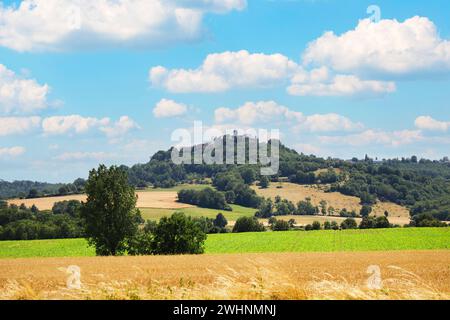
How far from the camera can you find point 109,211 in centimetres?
5609

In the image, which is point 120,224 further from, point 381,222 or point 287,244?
point 381,222

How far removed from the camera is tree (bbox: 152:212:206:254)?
58500mm

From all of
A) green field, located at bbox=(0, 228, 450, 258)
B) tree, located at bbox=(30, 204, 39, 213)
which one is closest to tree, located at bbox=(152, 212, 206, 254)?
green field, located at bbox=(0, 228, 450, 258)

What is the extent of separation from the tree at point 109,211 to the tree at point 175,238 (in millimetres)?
3110

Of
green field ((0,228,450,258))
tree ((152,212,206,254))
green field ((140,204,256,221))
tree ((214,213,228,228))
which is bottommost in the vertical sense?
tree ((214,213,228,228))

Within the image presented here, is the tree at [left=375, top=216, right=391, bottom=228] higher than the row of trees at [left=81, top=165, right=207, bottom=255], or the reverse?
the row of trees at [left=81, top=165, right=207, bottom=255]

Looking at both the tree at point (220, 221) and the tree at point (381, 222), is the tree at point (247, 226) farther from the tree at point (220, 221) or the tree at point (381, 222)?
the tree at point (220, 221)

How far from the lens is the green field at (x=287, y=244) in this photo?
7719 cm

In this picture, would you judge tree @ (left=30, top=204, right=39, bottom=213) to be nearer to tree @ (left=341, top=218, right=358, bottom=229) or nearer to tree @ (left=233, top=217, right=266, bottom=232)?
tree @ (left=233, top=217, right=266, bottom=232)

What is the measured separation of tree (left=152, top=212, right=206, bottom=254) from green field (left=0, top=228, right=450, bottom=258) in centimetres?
1504

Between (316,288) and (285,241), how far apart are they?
8308 centimetres

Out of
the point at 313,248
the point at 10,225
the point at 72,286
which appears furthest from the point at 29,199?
the point at 72,286
